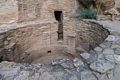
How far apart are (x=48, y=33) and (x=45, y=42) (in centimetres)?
31

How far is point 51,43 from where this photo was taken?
5.63 metres

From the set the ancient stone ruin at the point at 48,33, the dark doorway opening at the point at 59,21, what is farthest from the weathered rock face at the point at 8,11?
the dark doorway opening at the point at 59,21

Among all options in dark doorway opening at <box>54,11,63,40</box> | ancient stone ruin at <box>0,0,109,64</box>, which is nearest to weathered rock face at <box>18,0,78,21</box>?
ancient stone ruin at <box>0,0,109,64</box>

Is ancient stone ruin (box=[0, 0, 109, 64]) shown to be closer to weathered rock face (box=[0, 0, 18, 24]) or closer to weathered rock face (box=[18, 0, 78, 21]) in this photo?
weathered rock face (box=[18, 0, 78, 21])

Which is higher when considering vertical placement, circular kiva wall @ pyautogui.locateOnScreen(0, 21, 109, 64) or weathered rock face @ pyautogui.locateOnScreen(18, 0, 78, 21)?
weathered rock face @ pyautogui.locateOnScreen(18, 0, 78, 21)

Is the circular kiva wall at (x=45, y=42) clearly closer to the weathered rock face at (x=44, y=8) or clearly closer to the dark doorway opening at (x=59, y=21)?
the dark doorway opening at (x=59, y=21)

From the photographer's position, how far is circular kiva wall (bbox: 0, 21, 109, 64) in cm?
443

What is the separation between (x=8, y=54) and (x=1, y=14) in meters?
1.07

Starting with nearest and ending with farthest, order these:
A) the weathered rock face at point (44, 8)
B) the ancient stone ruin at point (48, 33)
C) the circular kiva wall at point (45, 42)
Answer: the circular kiva wall at point (45, 42) < the ancient stone ruin at point (48, 33) < the weathered rock face at point (44, 8)

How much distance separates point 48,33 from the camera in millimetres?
5488

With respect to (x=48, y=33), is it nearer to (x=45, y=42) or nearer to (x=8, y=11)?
(x=45, y=42)

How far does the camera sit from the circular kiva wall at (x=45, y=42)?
443cm

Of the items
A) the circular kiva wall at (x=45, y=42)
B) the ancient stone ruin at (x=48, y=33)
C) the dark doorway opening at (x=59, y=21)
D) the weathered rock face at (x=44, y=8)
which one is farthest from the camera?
the dark doorway opening at (x=59, y=21)

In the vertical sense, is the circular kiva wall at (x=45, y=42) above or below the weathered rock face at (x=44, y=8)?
below
